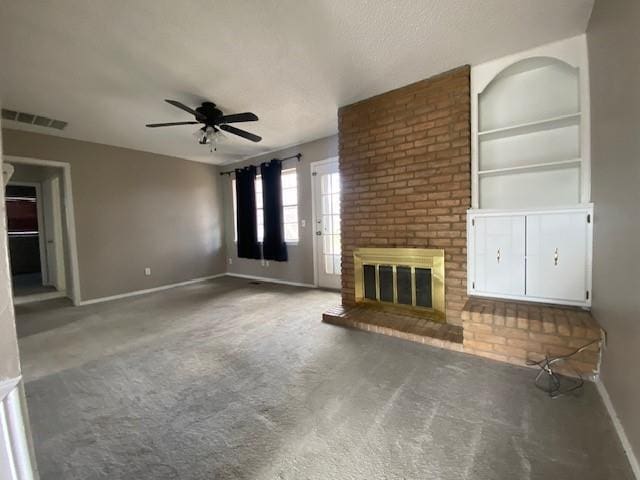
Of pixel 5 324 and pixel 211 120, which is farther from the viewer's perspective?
pixel 211 120

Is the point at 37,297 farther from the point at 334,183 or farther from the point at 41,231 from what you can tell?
the point at 334,183

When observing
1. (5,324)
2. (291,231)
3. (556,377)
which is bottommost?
(556,377)

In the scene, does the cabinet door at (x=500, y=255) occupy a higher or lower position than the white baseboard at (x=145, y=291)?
higher

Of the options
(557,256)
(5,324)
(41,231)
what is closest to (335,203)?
(557,256)

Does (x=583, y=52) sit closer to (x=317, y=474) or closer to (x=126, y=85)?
(x=317, y=474)

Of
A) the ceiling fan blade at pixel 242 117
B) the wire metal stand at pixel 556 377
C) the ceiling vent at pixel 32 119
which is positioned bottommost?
the wire metal stand at pixel 556 377

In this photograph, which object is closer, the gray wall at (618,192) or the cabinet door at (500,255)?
the gray wall at (618,192)

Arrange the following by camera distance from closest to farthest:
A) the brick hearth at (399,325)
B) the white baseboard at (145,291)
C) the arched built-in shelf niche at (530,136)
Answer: the arched built-in shelf niche at (530,136) < the brick hearth at (399,325) < the white baseboard at (145,291)

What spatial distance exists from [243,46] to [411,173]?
1873mm

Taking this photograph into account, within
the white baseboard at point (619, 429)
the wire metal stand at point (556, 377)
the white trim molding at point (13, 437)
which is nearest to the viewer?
the white trim molding at point (13, 437)

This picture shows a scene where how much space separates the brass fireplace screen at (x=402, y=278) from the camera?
8.98 feet

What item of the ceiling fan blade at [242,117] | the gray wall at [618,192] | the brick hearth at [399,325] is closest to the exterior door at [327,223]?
the brick hearth at [399,325]

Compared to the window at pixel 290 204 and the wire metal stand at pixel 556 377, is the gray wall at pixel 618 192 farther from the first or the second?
the window at pixel 290 204

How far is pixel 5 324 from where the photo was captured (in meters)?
0.72
